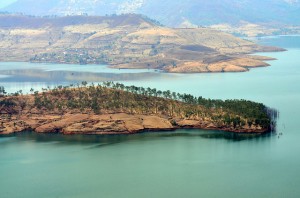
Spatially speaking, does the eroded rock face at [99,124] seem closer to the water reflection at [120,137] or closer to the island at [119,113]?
the island at [119,113]

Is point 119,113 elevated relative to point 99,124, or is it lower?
elevated

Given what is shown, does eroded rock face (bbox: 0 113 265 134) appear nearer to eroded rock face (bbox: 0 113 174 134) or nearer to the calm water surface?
eroded rock face (bbox: 0 113 174 134)

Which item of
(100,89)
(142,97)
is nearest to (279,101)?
(142,97)

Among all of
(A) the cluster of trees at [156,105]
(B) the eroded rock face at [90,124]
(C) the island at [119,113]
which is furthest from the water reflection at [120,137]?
(A) the cluster of trees at [156,105]

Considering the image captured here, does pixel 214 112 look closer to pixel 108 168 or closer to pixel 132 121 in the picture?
pixel 132 121

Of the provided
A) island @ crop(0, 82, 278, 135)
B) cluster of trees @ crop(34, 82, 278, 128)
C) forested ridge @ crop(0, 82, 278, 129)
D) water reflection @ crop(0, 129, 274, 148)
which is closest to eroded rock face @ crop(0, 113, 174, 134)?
island @ crop(0, 82, 278, 135)

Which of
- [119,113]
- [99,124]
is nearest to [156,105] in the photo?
[119,113]

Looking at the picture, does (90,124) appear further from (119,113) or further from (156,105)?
(156,105)
